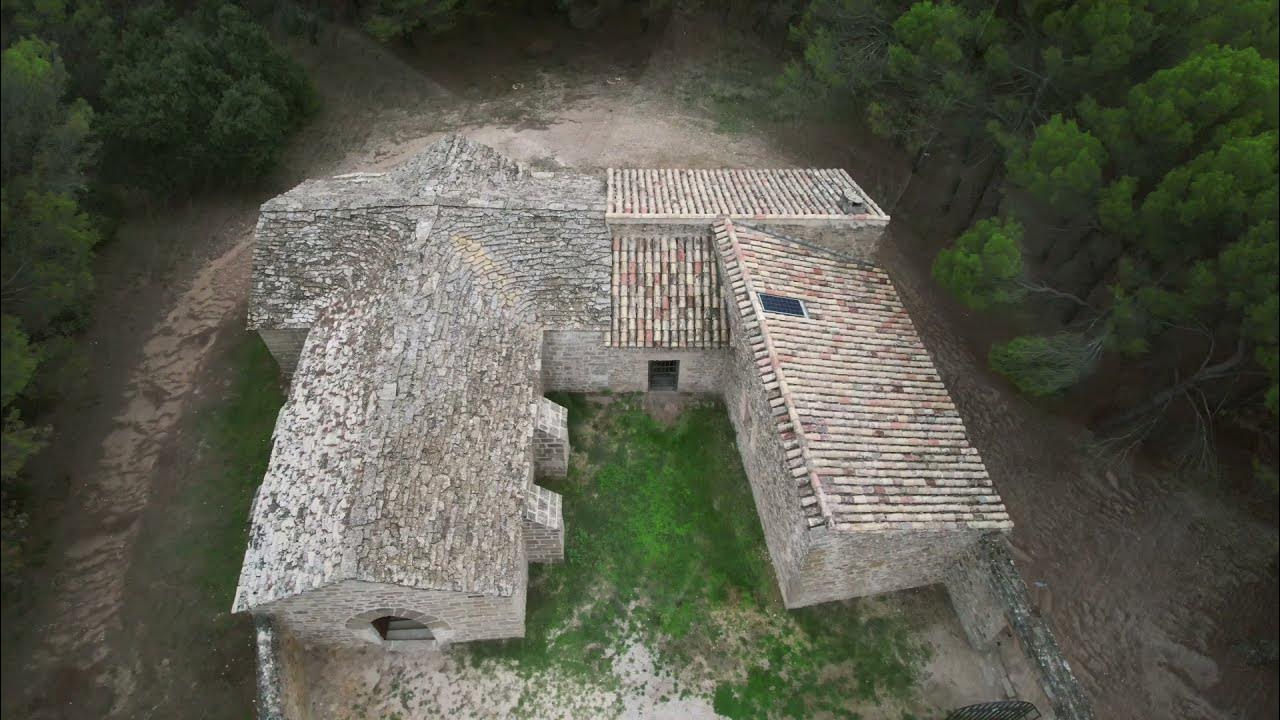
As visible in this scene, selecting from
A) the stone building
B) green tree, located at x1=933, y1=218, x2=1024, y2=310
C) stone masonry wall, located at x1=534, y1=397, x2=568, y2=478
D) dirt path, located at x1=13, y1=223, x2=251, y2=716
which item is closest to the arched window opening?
the stone building

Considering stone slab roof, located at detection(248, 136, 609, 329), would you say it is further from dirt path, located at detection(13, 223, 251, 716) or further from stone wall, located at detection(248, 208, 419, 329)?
dirt path, located at detection(13, 223, 251, 716)

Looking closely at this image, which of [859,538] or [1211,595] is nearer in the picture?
[859,538]

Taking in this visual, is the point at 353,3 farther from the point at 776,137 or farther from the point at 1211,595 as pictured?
the point at 1211,595

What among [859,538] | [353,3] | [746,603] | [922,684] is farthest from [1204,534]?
[353,3]

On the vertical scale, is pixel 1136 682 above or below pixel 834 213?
below

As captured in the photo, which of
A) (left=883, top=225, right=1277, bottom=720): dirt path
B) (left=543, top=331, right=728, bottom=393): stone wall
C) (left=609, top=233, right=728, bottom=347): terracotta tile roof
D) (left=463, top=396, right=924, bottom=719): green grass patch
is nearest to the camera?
(left=883, top=225, right=1277, bottom=720): dirt path

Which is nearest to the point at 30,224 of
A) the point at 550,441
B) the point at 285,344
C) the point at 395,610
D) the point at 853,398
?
the point at 285,344

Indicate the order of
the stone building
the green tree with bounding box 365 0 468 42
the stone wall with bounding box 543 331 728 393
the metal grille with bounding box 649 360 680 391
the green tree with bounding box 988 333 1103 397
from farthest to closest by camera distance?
the green tree with bounding box 365 0 468 42 < the metal grille with bounding box 649 360 680 391 < the stone wall with bounding box 543 331 728 393 < the green tree with bounding box 988 333 1103 397 < the stone building
